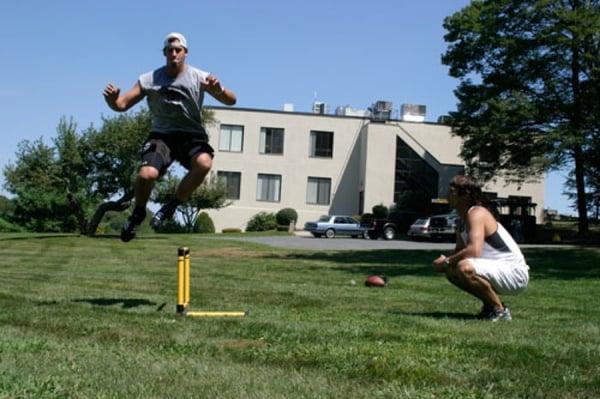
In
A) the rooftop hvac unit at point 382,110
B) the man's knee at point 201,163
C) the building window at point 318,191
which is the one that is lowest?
the man's knee at point 201,163

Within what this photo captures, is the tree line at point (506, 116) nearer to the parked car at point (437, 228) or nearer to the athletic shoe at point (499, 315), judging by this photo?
the parked car at point (437, 228)

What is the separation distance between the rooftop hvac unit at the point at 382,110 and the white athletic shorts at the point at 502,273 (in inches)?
1987

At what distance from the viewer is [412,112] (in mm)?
59875

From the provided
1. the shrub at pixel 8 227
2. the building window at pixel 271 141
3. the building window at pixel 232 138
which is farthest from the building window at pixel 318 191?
the shrub at pixel 8 227

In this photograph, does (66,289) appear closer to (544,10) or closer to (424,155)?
(544,10)

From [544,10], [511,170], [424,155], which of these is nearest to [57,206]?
[424,155]

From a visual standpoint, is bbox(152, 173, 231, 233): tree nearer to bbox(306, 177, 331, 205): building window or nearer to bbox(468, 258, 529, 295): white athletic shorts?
bbox(306, 177, 331, 205): building window

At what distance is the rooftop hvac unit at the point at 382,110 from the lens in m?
57.5

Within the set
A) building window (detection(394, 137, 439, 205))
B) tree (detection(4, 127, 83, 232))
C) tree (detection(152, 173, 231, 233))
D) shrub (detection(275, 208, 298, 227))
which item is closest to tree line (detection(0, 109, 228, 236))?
tree (detection(4, 127, 83, 232))

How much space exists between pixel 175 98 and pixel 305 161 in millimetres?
48365

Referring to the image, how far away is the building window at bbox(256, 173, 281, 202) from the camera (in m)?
55.5

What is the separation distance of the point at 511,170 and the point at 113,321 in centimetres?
3650

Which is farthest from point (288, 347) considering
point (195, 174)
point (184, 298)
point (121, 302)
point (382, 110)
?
point (382, 110)

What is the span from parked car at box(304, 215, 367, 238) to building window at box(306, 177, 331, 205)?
8.28m
